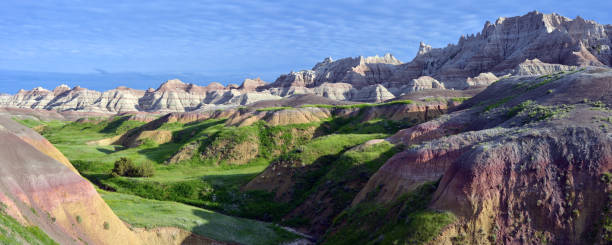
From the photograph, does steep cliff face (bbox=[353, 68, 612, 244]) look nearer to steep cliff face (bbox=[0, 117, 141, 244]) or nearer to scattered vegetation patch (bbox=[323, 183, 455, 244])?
scattered vegetation patch (bbox=[323, 183, 455, 244])

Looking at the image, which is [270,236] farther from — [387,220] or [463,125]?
[463,125]

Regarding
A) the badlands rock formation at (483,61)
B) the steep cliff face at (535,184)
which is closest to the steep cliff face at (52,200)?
the steep cliff face at (535,184)

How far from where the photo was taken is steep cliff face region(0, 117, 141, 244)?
19.8 metres

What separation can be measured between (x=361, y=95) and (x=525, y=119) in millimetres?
Answer: 120497

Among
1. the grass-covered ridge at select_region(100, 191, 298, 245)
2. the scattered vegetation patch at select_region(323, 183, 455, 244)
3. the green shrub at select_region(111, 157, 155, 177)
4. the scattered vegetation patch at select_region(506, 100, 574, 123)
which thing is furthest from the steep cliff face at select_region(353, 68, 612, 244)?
the green shrub at select_region(111, 157, 155, 177)

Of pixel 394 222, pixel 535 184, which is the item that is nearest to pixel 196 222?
pixel 394 222

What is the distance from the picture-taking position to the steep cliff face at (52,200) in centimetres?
1975

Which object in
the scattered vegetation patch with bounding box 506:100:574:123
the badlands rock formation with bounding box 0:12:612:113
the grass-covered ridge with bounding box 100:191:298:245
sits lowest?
the grass-covered ridge with bounding box 100:191:298:245

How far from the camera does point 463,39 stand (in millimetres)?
169375

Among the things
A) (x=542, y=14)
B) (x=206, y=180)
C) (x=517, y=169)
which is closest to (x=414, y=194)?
(x=517, y=169)

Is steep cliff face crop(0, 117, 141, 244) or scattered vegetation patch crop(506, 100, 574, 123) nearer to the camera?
steep cliff face crop(0, 117, 141, 244)

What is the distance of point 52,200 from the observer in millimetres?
21391

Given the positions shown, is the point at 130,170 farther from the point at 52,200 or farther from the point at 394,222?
the point at 394,222

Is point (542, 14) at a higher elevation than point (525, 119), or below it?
higher
